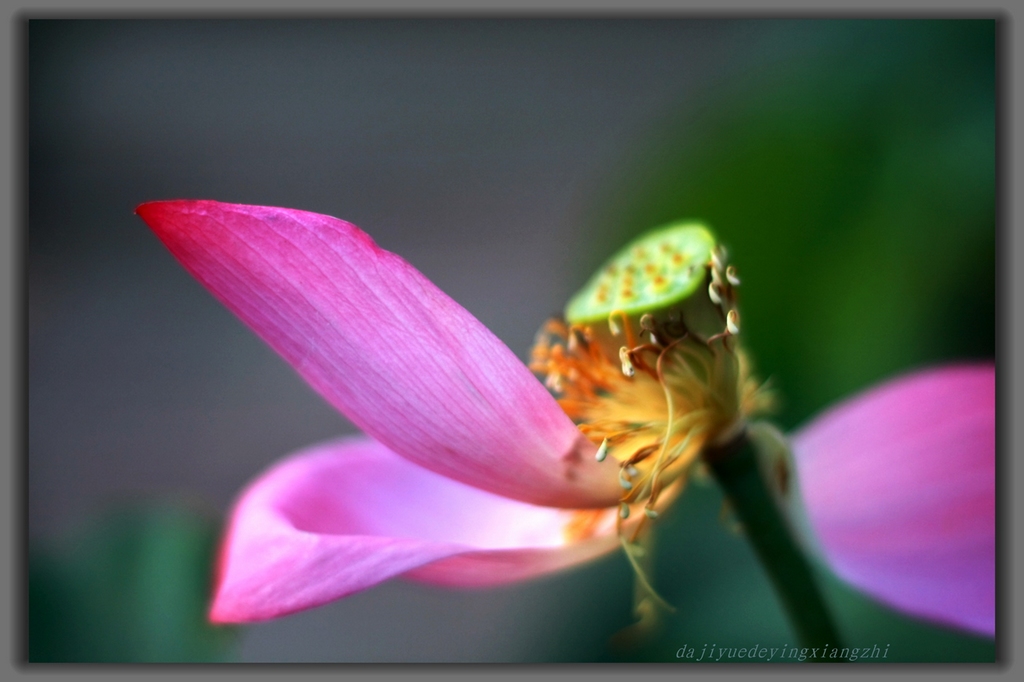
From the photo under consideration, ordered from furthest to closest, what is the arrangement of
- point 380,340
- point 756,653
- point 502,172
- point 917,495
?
point 502,172, point 756,653, point 917,495, point 380,340

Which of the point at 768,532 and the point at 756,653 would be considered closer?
the point at 768,532

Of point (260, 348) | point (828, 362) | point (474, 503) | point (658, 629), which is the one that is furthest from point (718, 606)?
point (260, 348)

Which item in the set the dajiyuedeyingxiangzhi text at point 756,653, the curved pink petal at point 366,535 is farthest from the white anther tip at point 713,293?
the dajiyuedeyingxiangzhi text at point 756,653

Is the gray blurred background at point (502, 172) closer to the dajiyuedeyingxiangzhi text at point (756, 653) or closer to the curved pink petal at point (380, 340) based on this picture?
the dajiyuedeyingxiangzhi text at point (756, 653)

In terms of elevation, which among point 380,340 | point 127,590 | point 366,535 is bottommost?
point 127,590

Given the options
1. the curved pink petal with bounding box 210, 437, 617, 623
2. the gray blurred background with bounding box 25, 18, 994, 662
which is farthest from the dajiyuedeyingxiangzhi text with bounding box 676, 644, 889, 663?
the curved pink petal with bounding box 210, 437, 617, 623

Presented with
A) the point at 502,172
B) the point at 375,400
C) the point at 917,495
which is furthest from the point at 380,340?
the point at 502,172

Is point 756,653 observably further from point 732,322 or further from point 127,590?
point 127,590

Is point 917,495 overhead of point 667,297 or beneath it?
beneath
